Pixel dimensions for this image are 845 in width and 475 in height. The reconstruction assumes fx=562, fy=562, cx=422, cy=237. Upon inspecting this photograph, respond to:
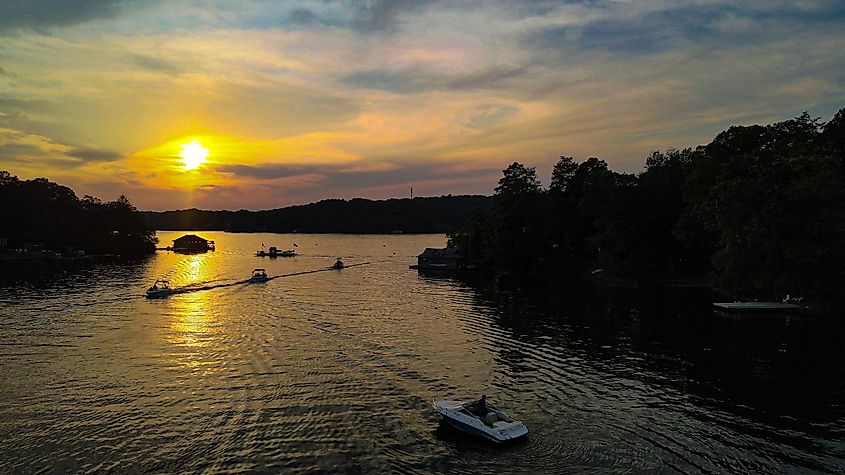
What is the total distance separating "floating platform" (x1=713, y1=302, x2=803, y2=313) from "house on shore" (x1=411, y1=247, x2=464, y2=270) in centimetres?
7341

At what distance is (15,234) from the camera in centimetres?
17712

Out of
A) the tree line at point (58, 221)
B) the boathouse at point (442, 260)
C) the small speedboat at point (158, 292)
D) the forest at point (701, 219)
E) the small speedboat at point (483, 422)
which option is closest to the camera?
the small speedboat at point (483, 422)

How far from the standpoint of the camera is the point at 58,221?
178 meters

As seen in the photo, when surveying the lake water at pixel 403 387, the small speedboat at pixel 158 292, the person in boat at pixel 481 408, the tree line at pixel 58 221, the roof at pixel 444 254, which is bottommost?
the lake water at pixel 403 387

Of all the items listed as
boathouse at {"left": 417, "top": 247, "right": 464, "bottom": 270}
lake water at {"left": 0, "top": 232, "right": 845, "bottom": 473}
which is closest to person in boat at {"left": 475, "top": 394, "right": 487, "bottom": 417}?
lake water at {"left": 0, "top": 232, "right": 845, "bottom": 473}

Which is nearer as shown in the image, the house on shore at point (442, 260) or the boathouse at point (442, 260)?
the house on shore at point (442, 260)

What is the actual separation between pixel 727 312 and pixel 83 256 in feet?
551

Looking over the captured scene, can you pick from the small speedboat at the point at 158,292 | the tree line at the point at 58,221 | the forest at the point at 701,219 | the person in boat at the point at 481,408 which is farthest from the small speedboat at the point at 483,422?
the tree line at the point at 58,221

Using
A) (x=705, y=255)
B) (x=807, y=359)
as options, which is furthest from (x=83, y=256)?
(x=807, y=359)

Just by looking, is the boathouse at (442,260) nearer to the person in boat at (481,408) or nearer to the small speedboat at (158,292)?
the small speedboat at (158,292)

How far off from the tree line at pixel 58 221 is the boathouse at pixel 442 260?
366ft

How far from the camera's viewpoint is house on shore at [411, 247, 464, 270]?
463 ft

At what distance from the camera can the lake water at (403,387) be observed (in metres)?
30.1

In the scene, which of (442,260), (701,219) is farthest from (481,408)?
(442,260)
